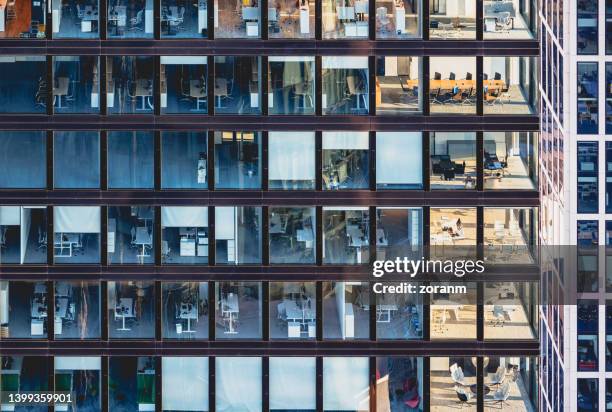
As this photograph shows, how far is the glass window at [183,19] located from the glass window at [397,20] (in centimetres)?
564

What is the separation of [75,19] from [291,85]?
7329 mm

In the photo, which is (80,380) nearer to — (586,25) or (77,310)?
(77,310)

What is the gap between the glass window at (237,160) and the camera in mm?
56219

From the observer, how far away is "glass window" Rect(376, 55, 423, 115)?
55.9 meters

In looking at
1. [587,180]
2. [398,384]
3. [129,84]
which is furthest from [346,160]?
[587,180]

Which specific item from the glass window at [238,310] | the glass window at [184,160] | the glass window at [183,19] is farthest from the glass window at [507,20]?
the glass window at [238,310]

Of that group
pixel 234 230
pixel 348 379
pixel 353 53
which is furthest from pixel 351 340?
pixel 353 53

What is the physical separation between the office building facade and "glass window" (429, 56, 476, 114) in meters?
0.06

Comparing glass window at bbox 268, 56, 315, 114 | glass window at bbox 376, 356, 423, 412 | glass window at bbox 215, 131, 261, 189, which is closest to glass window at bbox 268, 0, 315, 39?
glass window at bbox 268, 56, 315, 114

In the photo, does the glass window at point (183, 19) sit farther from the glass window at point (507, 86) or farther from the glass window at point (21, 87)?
the glass window at point (507, 86)

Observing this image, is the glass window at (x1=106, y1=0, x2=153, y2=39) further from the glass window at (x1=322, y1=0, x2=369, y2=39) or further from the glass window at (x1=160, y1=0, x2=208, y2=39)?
the glass window at (x1=322, y1=0, x2=369, y2=39)

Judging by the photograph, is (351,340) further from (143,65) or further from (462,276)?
(143,65)

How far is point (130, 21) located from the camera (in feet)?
184

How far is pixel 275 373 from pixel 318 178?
21.6 feet
